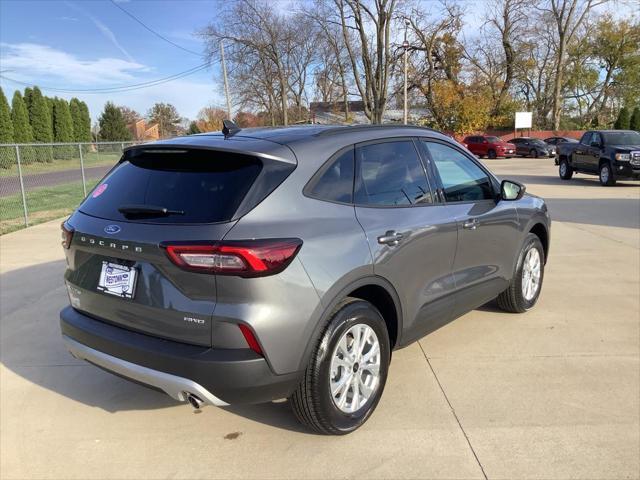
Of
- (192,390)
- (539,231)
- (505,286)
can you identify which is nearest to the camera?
(192,390)

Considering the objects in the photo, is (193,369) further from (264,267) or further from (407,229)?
(407,229)

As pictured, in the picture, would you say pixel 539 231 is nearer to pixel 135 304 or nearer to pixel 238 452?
pixel 238 452

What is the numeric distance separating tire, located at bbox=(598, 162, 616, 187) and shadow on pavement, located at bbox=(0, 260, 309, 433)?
15794 millimetres

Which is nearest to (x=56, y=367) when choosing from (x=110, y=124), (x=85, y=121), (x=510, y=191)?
(x=510, y=191)

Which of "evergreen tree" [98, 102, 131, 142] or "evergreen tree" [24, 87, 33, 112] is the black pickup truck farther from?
"evergreen tree" [98, 102, 131, 142]

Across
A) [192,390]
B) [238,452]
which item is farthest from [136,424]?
[192,390]

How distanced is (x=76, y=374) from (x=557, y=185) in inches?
655

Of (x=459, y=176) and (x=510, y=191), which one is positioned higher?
(x=459, y=176)

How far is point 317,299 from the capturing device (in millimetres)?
2607

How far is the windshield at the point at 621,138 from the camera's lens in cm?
1609

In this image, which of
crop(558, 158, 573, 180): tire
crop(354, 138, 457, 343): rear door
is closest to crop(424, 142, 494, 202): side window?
crop(354, 138, 457, 343): rear door

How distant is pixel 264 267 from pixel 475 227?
2115 millimetres

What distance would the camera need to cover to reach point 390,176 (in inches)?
132

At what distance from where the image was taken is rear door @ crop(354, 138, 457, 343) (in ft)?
10.0
